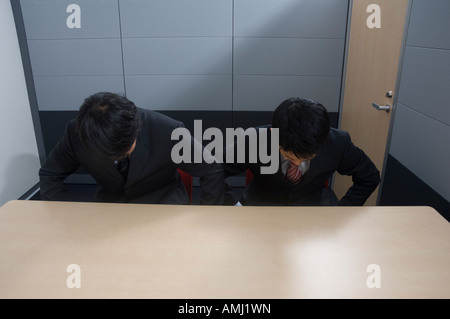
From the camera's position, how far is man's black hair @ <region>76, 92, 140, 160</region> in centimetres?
131

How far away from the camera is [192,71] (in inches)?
130

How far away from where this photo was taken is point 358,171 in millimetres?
1767

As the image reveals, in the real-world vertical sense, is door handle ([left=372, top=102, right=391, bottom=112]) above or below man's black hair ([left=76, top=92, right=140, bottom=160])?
below

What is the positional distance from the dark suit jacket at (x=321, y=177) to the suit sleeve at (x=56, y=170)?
0.77 m

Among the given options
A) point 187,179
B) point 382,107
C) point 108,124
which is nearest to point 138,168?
point 187,179

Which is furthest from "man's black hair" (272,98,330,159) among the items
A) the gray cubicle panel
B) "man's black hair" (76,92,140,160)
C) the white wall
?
the white wall

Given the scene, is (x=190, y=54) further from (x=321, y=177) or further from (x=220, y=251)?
(x=220, y=251)

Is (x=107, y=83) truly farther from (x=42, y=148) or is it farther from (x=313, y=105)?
(x=313, y=105)

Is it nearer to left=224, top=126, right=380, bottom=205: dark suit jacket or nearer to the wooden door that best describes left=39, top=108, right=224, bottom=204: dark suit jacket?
left=224, top=126, right=380, bottom=205: dark suit jacket

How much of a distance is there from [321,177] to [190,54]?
193 cm

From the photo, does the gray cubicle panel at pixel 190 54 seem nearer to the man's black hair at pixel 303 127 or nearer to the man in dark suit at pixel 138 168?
the man in dark suit at pixel 138 168

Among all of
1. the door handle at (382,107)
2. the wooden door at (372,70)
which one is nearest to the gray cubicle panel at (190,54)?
the wooden door at (372,70)

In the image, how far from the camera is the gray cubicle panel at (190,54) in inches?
122

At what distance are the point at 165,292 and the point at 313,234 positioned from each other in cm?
59
